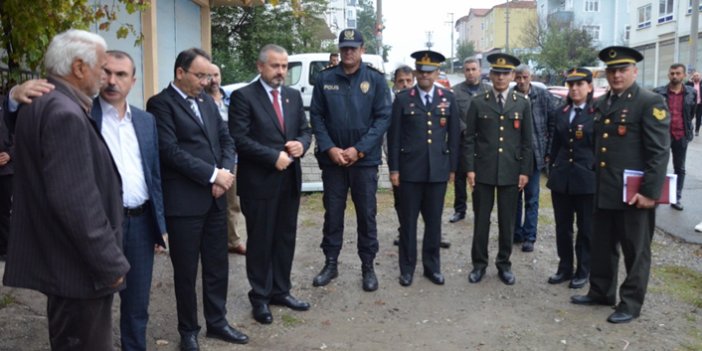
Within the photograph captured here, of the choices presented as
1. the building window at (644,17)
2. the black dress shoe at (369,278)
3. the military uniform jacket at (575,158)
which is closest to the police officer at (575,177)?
the military uniform jacket at (575,158)

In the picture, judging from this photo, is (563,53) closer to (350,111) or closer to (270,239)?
(350,111)

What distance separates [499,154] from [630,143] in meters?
1.18

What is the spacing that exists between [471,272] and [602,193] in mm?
1517

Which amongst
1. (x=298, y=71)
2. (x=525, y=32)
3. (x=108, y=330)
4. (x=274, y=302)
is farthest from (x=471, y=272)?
(x=525, y=32)

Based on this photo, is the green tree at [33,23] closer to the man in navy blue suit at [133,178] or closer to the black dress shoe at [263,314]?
the man in navy blue suit at [133,178]

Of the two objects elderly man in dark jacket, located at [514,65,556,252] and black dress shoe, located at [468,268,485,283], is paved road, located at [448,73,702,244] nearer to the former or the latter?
elderly man in dark jacket, located at [514,65,556,252]

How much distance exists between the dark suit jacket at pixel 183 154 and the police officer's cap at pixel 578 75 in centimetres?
348

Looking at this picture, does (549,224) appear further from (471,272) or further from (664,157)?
(664,157)

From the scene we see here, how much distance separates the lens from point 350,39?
5660 mm

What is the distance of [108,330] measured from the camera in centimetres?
301

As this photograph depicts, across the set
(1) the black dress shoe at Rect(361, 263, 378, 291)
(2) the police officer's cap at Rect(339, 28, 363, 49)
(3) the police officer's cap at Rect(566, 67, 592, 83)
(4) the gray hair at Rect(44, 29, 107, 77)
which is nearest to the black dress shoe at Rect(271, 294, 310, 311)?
(1) the black dress shoe at Rect(361, 263, 378, 291)

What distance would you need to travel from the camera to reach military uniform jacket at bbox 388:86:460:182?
5957 mm

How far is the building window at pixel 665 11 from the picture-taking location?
38075 mm

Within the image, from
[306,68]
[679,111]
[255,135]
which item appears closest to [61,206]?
[255,135]
